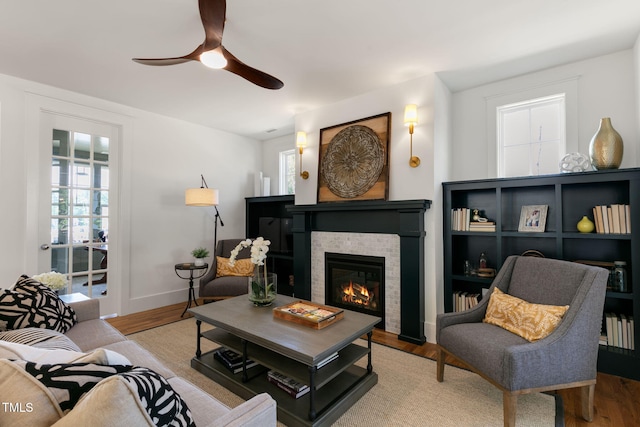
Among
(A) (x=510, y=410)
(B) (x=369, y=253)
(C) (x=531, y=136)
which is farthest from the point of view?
(B) (x=369, y=253)

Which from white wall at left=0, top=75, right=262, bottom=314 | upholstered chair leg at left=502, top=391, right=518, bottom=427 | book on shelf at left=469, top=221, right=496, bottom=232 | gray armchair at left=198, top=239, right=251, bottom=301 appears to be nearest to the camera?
upholstered chair leg at left=502, top=391, right=518, bottom=427

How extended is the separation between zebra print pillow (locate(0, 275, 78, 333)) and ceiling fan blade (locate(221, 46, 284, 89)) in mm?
1923

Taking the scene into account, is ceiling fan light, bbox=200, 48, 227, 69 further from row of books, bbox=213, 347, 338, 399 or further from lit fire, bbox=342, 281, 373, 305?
lit fire, bbox=342, 281, 373, 305

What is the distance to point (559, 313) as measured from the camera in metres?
1.88

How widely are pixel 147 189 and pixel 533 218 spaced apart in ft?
14.7

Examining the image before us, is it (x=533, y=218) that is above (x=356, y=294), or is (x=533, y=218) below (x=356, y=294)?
above

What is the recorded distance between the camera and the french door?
3303 millimetres

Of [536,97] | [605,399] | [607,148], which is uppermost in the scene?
[536,97]

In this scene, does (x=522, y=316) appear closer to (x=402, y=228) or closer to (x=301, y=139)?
(x=402, y=228)

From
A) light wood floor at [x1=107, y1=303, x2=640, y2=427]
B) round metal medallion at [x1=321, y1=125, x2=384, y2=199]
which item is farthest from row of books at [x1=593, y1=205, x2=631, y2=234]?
round metal medallion at [x1=321, y1=125, x2=384, y2=199]

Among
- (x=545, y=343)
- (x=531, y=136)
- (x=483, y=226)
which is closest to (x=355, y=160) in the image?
(x=483, y=226)

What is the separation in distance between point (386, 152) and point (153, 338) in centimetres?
309

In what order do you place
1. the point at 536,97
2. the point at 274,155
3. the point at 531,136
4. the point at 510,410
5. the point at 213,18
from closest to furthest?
the point at 510,410 → the point at 213,18 → the point at 536,97 → the point at 531,136 → the point at 274,155

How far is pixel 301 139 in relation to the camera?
3.99m
